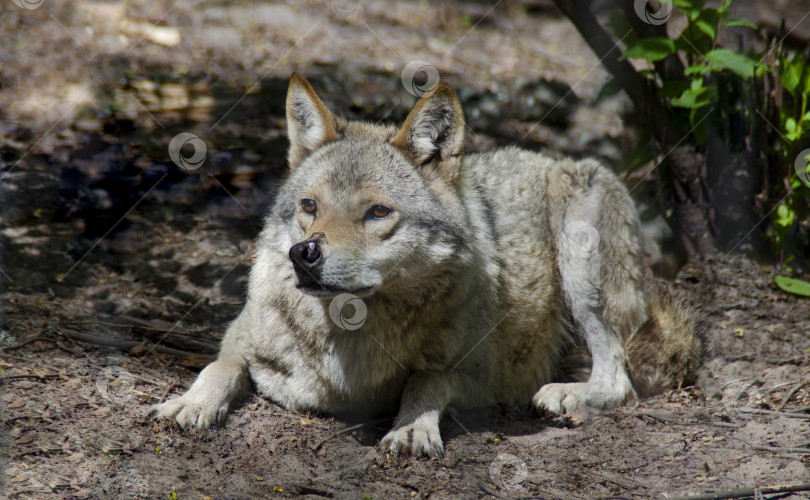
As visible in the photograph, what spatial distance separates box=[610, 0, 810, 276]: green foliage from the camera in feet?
19.1

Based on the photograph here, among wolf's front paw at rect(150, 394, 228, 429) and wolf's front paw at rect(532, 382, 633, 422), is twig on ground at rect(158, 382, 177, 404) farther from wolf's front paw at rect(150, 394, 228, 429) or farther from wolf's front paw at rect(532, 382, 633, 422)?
wolf's front paw at rect(532, 382, 633, 422)

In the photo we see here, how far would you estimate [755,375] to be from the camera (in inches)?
208

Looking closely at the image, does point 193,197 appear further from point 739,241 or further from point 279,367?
point 739,241

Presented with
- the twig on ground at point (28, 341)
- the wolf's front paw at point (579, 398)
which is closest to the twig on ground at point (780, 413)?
the wolf's front paw at point (579, 398)

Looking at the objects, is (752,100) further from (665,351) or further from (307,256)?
(307,256)

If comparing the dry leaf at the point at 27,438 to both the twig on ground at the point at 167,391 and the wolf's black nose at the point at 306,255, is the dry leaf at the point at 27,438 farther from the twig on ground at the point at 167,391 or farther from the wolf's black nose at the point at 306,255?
the wolf's black nose at the point at 306,255

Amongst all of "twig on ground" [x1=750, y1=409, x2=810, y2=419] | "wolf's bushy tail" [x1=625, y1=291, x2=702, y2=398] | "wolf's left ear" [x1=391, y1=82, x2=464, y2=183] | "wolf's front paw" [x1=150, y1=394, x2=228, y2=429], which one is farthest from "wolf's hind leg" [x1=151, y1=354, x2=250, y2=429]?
"twig on ground" [x1=750, y1=409, x2=810, y2=419]

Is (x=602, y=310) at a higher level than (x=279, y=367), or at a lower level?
higher

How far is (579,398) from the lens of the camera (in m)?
5.09

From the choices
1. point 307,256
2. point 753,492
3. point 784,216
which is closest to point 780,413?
point 753,492

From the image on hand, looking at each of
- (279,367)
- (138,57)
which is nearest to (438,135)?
(279,367)

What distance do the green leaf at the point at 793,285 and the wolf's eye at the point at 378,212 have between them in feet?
12.4

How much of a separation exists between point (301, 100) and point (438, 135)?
38.4 inches

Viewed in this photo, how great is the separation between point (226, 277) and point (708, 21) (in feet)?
15.4
